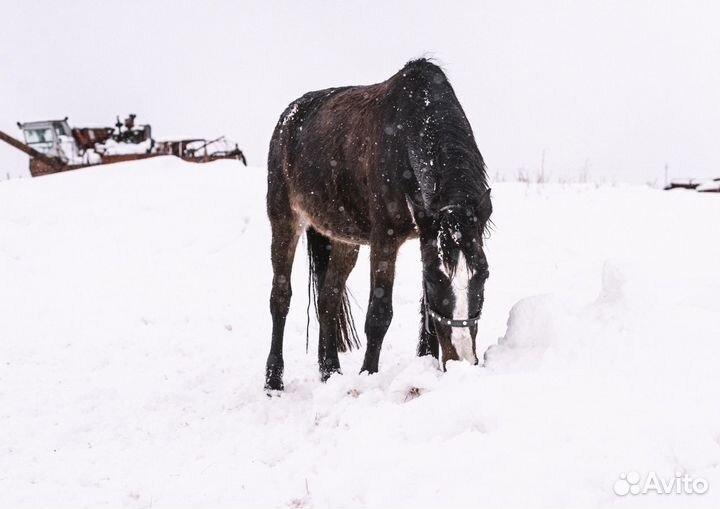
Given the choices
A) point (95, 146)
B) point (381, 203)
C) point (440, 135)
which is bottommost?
point (95, 146)

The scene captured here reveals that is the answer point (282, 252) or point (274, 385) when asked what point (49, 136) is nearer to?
point (282, 252)

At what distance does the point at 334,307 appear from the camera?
22.1ft

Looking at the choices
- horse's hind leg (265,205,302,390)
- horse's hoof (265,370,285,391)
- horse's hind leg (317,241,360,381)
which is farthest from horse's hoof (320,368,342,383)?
horse's hind leg (265,205,302,390)

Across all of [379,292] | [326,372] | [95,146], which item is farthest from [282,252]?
[95,146]

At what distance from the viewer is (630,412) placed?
105 inches

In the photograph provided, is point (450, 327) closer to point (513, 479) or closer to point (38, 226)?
point (513, 479)

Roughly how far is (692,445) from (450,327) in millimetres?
1655

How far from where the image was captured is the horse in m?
3.90

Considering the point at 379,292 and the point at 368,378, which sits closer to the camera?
the point at 368,378

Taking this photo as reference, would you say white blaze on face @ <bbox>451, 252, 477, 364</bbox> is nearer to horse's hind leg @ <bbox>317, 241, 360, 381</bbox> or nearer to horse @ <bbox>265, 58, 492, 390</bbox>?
horse @ <bbox>265, 58, 492, 390</bbox>

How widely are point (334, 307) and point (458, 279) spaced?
314 cm

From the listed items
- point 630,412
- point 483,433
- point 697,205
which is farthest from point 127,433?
point 697,205

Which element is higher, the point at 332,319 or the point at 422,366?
the point at 422,366

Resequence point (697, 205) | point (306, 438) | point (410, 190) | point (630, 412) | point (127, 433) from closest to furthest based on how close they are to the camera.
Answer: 1. point (630, 412)
2. point (306, 438)
3. point (410, 190)
4. point (127, 433)
5. point (697, 205)
